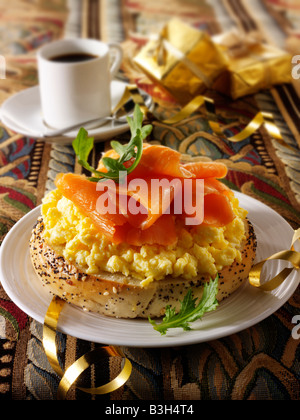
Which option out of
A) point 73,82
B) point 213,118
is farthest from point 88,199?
point 213,118

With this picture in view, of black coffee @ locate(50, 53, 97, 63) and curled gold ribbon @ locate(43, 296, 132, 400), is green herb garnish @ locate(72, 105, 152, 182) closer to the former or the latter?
curled gold ribbon @ locate(43, 296, 132, 400)

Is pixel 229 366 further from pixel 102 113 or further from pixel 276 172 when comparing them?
pixel 102 113

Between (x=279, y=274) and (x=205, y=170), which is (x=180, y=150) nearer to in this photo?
(x=205, y=170)

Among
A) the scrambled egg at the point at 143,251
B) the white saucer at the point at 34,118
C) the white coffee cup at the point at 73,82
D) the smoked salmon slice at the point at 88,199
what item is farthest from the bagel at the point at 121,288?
the white coffee cup at the point at 73,82

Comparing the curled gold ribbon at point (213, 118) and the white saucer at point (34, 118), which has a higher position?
the white saucer at point (34, 118)

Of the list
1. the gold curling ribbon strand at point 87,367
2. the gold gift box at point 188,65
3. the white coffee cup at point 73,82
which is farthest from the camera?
the gold gift box at point 188,65

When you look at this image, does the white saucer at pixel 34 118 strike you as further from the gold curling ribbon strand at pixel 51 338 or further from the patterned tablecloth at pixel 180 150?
the gold curling ribbon strand at pixel 51 338
